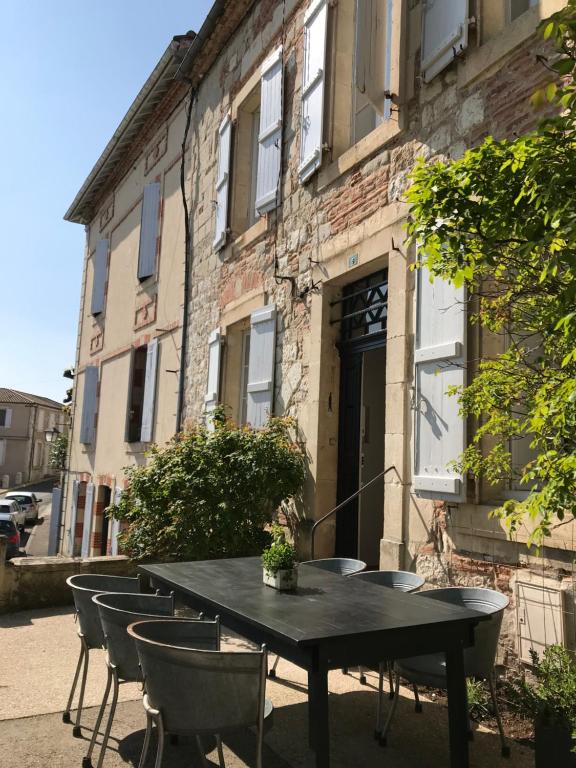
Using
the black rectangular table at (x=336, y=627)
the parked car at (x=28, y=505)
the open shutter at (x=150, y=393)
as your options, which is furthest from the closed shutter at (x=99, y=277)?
the parked car at (x=28, y=505)

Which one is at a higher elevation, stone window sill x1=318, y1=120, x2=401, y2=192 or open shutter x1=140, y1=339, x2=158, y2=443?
stone window sill x1=318, y1=120, x2=401, y2=192

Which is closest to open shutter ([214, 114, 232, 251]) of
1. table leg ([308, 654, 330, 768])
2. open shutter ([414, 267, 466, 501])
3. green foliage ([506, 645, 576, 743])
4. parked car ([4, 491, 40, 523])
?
open shutter ([414, 267, 466, 501])

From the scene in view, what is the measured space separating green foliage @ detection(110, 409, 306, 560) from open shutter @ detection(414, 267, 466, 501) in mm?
1686

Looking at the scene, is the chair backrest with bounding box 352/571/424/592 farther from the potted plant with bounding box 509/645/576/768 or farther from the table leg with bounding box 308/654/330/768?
the table leg with bounding box 308/654/330/768

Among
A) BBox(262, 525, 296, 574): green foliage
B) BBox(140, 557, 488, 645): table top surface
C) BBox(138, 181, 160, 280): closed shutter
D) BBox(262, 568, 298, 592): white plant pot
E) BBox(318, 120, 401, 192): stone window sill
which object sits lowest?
BBox(140, 557, 488, 645): table top surface

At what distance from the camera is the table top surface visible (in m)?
2.43

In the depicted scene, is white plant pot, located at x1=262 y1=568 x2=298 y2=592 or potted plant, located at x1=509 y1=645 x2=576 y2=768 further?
white plant pot, located at x1=262 y1=568 x2=298 y2=592

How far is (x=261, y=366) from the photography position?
684 cm

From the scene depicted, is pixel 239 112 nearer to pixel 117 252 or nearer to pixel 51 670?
pixel 117 252

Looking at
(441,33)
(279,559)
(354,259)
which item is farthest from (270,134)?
(279,559)

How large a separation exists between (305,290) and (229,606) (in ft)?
13.0

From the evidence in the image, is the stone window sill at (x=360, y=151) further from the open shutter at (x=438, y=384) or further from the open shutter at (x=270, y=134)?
the open shutter at (x=438, y=384)

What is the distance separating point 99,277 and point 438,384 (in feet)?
36.3

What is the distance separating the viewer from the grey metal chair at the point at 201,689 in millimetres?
2184
